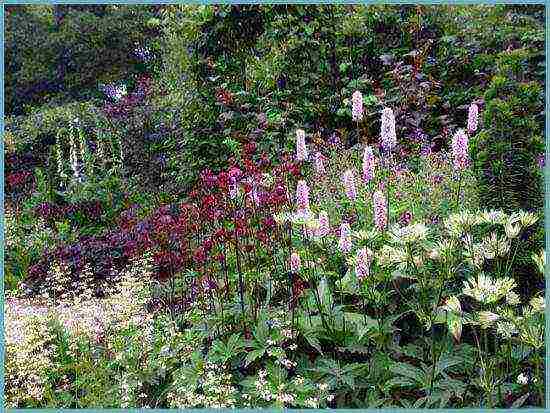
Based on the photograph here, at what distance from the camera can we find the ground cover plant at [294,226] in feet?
11.0

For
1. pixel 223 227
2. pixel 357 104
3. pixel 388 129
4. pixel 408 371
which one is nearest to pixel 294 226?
pixel 223 227

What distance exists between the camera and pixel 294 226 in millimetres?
4387

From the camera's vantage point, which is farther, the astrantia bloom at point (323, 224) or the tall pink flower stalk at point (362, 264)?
the astrantia bloom at point (323, 224)

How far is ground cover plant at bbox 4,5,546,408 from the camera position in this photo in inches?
132

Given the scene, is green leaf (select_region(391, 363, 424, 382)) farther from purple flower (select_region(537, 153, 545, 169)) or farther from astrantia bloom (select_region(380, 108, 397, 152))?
purple flower (select_region(537, 153, 545, 169))

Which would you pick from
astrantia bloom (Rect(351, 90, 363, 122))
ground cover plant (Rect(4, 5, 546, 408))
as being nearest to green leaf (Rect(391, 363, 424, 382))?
ground cover plant (Rect(4, 5, 546, 408))

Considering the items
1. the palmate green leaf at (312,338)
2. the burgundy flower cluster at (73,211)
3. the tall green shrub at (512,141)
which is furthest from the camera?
the burgundy flower cluster at (73,211)

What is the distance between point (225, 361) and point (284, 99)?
4385 millimetres

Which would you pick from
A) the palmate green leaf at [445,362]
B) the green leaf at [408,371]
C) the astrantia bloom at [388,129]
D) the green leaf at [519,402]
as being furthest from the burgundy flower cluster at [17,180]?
the green leaf at [519,402]

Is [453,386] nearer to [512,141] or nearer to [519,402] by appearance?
[519,402]

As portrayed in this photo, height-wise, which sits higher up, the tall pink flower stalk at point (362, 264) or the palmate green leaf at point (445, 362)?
the tall pink flower stalk at point (362, 264)

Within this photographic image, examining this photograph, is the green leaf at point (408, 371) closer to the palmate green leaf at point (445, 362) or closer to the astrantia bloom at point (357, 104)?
the palmate green leaf at point (445, 362)

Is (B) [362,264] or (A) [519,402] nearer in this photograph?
(A) [519,402]

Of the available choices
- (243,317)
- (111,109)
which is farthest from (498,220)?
(111,109)
